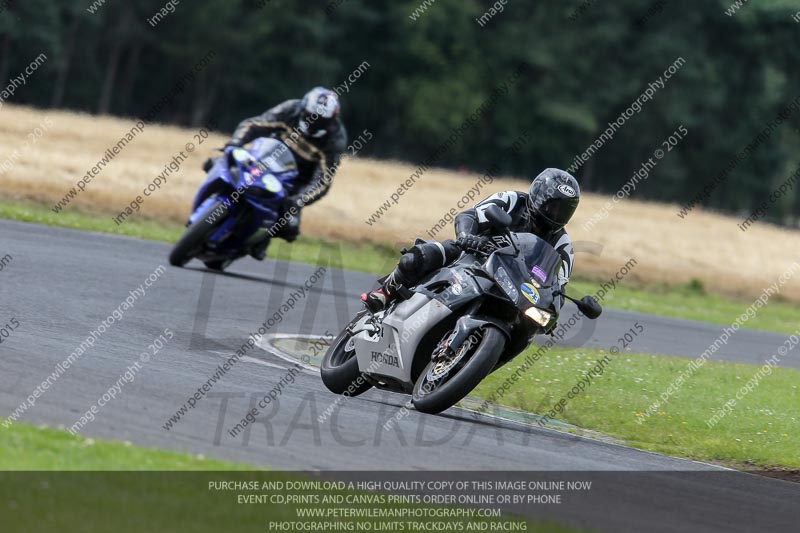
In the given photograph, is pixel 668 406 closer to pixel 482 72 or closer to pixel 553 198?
pixel 553 198

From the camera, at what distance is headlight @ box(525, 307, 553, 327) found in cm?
861

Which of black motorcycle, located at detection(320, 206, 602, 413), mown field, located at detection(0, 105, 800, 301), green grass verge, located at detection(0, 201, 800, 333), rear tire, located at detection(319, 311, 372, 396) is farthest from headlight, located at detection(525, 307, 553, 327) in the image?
mown field, located at detection(0, 105, 800, 301)

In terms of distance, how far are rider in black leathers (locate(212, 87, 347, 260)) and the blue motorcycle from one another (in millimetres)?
172

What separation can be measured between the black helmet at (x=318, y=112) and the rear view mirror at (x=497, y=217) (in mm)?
6699

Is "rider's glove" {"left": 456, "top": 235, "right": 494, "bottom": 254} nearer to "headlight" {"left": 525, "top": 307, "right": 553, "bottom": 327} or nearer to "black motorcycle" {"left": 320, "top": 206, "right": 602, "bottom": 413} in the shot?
"black motorcycle" {"left": 320, "top": 206, "right": 602, "bottom": 413}

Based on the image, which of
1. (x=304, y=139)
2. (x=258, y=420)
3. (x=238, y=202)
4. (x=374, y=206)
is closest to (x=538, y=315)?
(x=258, y=420)

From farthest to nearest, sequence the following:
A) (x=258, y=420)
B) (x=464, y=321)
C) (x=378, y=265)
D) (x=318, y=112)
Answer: (x=378, y=265) < (x=318, y=112) < (x=464, y=321) < (x=258, y=420)

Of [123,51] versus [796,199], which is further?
[796,199]

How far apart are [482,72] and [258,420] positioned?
225 feet

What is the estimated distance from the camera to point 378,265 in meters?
22.8

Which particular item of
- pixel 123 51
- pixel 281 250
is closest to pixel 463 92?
pixel 123 51
